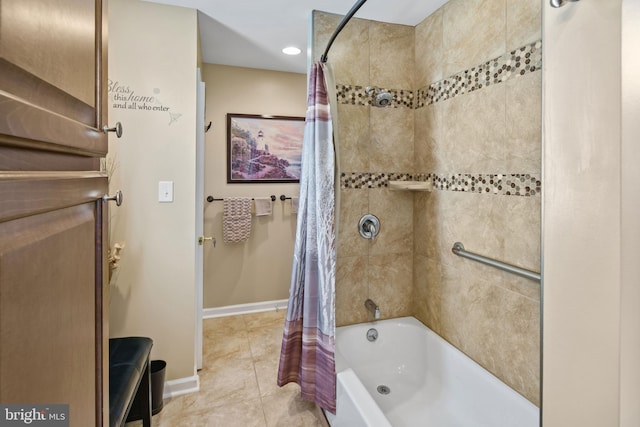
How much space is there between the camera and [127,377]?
1414 millimetres

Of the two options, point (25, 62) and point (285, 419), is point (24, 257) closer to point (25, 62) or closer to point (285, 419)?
point (25, 62)

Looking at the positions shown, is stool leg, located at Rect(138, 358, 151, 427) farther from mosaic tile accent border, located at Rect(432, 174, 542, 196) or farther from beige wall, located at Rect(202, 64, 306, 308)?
mosaic tile accent border, located at Rect(432, 174, 542, 196)

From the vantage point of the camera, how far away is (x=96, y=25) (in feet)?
2.38

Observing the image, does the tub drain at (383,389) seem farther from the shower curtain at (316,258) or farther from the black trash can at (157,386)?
the black trash can at (157,386)

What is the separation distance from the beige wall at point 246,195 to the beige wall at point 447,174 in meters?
1.34

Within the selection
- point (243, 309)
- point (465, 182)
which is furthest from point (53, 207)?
point (243, 309)

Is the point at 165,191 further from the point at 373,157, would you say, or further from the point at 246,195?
the point at 373,157

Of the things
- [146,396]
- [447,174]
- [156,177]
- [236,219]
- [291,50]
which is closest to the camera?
[146,396]

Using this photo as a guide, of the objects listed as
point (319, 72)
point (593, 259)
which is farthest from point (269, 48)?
point (593, 259)

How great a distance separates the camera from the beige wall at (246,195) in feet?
10.5

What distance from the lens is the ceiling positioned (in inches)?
78.7

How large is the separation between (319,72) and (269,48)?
114 centimetres

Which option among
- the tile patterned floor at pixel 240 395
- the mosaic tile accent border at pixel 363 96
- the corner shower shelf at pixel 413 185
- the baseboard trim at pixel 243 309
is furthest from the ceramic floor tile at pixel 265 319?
the mosaic tile accent border at pixel 363 96

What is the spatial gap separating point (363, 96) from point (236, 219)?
175 cm
